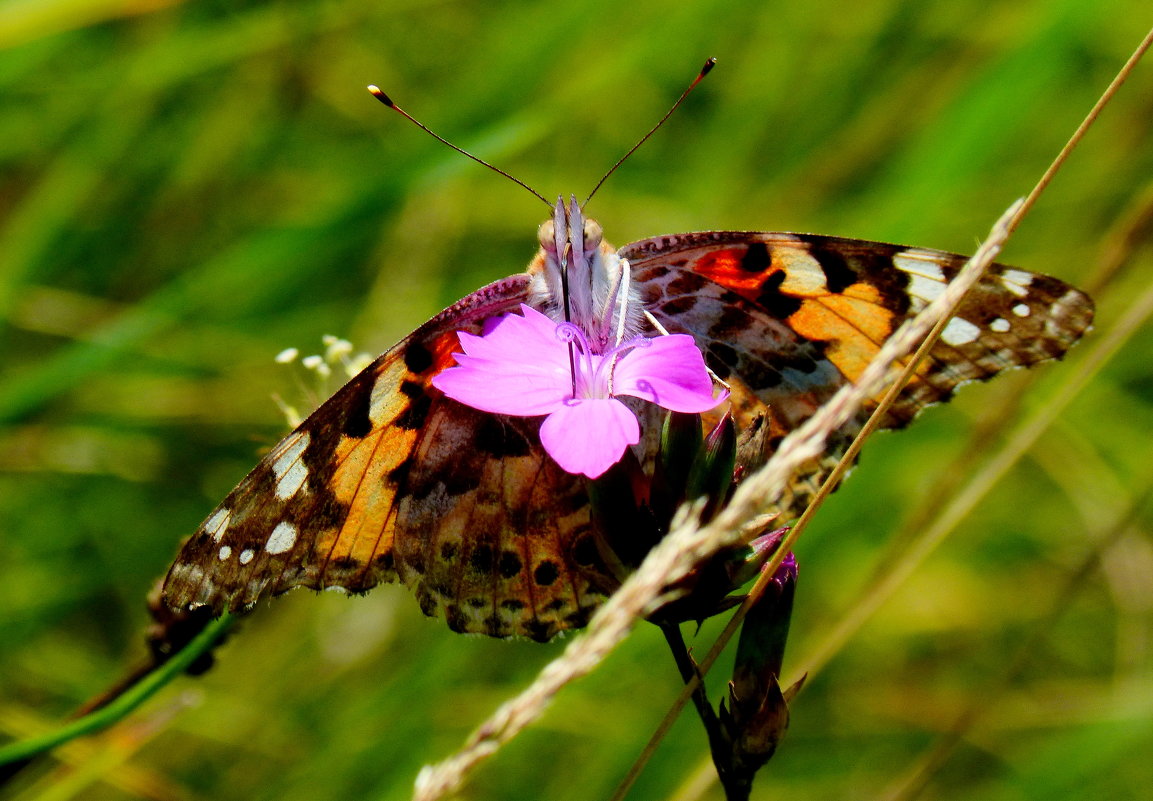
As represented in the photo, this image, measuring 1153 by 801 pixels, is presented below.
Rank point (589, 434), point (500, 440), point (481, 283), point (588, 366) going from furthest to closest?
1. point (481, 283)
2. point (500, 440)
3. point (588, 366)
4. point (589, 434)

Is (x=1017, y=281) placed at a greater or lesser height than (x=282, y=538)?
greater

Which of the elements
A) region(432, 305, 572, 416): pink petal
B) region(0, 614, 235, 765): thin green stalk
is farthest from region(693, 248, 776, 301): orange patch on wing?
region(0, 614, 235, 765): thin green stalk

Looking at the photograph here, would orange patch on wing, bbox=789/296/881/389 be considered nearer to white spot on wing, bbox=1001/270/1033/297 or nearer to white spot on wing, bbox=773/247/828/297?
white spot on wing, bbox=773/247/828/297

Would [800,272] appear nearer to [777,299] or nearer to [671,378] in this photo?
[777,299]

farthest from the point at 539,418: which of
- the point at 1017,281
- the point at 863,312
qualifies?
the point at 1017,281

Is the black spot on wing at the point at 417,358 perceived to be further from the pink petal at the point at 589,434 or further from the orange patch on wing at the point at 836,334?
the orange patch on wing at the point at 836,334

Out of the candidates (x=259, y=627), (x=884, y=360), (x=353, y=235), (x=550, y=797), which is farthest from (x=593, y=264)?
(x=259, y=627)
